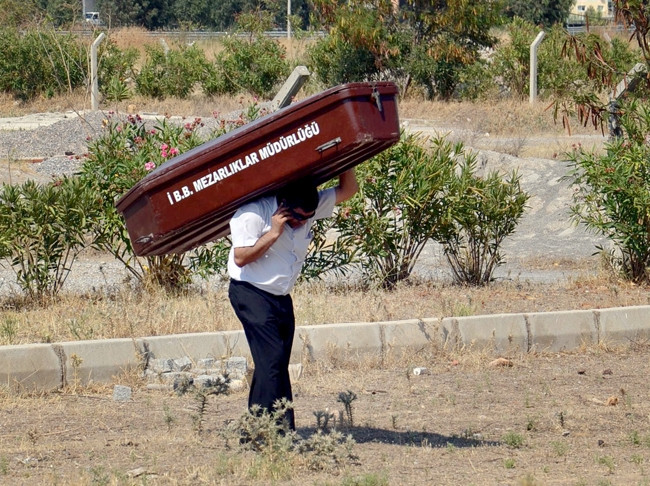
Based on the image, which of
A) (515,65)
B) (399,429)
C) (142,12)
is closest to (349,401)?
(399,429)

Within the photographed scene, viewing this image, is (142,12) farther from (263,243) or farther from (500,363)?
(263,243)

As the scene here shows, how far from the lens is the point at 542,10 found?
5978cm

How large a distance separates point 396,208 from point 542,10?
173ft

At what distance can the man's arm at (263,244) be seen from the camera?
509 cm

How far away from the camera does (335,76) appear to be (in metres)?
31.8

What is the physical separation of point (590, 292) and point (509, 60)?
2206 cm

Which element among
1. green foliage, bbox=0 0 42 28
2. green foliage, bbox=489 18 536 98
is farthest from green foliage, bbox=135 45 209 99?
green foliage, bbox=489 18 536 98

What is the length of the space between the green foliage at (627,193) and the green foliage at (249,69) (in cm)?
2193

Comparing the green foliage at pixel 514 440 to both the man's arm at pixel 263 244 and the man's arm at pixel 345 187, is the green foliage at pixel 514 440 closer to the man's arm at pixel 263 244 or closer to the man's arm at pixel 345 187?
the man's arm at pixel 345 187

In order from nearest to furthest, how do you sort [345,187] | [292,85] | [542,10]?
[345,187], [292,85], [542,10]

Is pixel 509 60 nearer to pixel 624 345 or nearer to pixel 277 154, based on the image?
pixel 624 345

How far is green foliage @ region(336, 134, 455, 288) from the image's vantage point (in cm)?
961

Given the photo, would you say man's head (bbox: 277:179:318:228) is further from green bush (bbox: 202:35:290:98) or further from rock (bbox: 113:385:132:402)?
green bush (bbox: 202:35:290:98)

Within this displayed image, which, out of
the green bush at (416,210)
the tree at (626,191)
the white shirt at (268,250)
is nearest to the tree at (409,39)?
the tree at (626,191)
